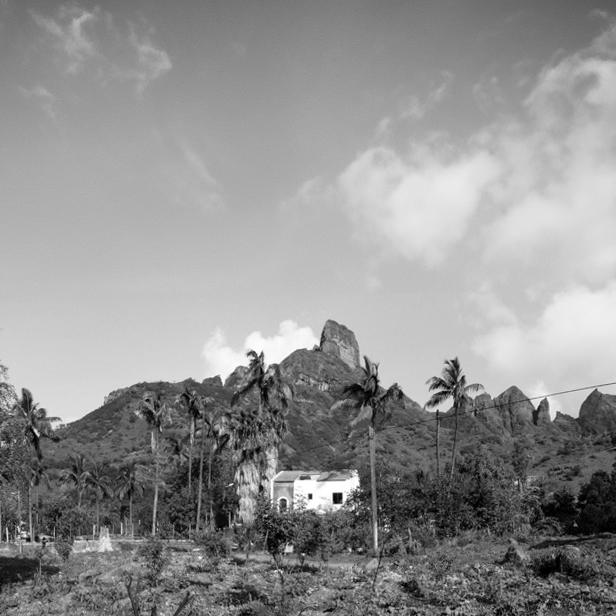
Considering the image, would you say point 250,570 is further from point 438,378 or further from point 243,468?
point 438,378

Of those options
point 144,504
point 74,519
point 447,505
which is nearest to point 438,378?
point 447,505

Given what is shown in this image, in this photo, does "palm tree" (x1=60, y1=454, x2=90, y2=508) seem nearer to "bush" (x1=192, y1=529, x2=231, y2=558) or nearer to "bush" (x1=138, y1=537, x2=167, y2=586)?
"bush" (x1=192, y1=529, x2=231, y2=558)

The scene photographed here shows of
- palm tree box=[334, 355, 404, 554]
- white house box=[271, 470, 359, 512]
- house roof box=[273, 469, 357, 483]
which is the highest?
palm tree box=[334, 355, 404, 554]

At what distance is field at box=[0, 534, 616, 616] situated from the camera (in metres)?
18.6

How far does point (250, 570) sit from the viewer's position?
29.5 m

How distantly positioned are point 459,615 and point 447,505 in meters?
26.0

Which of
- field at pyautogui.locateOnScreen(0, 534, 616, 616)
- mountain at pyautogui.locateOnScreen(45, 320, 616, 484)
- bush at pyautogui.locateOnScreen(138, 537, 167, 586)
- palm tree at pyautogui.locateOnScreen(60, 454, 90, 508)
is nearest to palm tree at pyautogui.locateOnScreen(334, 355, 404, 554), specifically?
field at pyautogui.locateOnScreen(0, 534, 616, 616)

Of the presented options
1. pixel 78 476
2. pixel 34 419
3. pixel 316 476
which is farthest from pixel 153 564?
pixel 78 476

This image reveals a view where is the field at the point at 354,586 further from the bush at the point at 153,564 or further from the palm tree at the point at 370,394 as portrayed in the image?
the palm tree at the point at 370,394

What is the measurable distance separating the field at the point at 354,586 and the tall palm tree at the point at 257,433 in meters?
9.38

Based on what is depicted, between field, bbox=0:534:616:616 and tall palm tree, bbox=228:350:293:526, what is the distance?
9.38 m

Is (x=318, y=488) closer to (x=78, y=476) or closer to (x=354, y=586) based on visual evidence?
(x=78, y=476)

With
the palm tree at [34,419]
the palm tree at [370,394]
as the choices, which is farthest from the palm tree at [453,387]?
the palm tree at [34,419]

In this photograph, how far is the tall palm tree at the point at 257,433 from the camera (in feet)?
138
